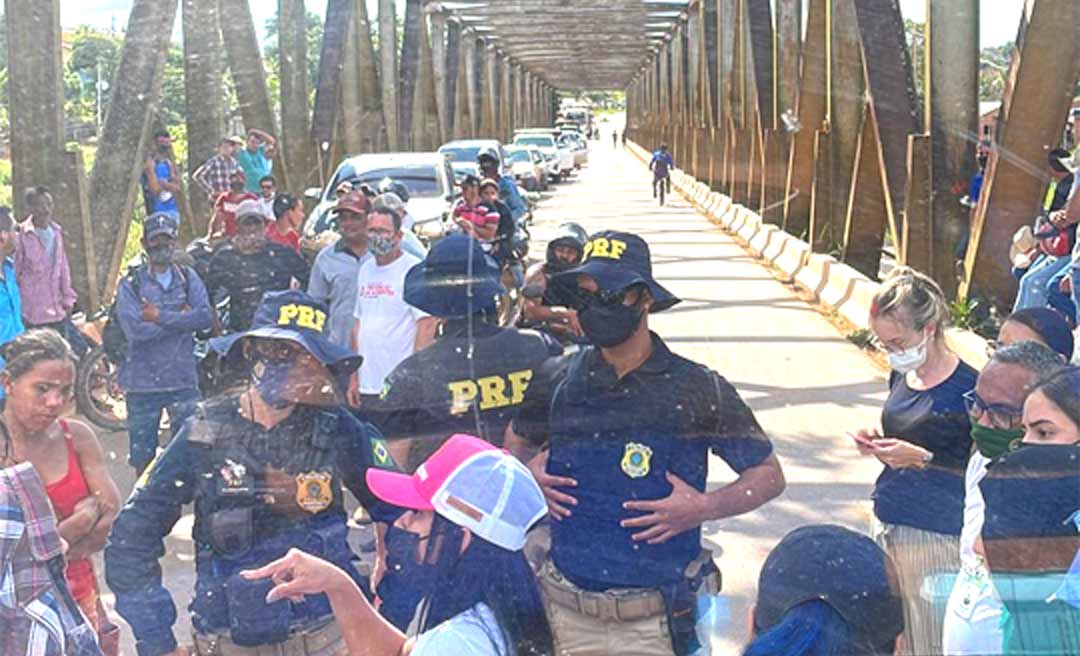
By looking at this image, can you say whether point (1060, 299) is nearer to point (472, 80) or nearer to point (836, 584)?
point (836, 584)

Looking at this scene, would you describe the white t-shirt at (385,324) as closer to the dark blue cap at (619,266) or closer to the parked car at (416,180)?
the dark blue cap at (619,266)

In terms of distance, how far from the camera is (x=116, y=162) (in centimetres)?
1103

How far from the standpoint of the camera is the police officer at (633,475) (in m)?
3.28

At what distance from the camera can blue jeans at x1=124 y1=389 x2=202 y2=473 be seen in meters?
6.65

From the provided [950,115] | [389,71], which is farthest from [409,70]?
[950,115]

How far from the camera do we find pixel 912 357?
3.96m

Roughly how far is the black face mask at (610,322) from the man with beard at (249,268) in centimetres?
454

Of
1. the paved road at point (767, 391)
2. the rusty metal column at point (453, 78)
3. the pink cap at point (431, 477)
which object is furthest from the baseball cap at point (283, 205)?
the rusty metal column at point (453, 78)

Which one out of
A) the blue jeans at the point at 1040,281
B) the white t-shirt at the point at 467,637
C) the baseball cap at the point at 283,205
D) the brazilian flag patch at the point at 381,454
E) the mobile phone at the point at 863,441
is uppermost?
the baseball cap at the point at 283,205

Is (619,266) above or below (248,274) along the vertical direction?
above

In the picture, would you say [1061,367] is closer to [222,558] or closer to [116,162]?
[222,558]

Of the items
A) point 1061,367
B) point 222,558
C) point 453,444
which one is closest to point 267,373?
point 222,558

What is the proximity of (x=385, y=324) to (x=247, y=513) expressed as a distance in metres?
3.31

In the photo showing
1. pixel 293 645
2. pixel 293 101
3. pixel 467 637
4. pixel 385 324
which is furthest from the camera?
pixel 293 101
